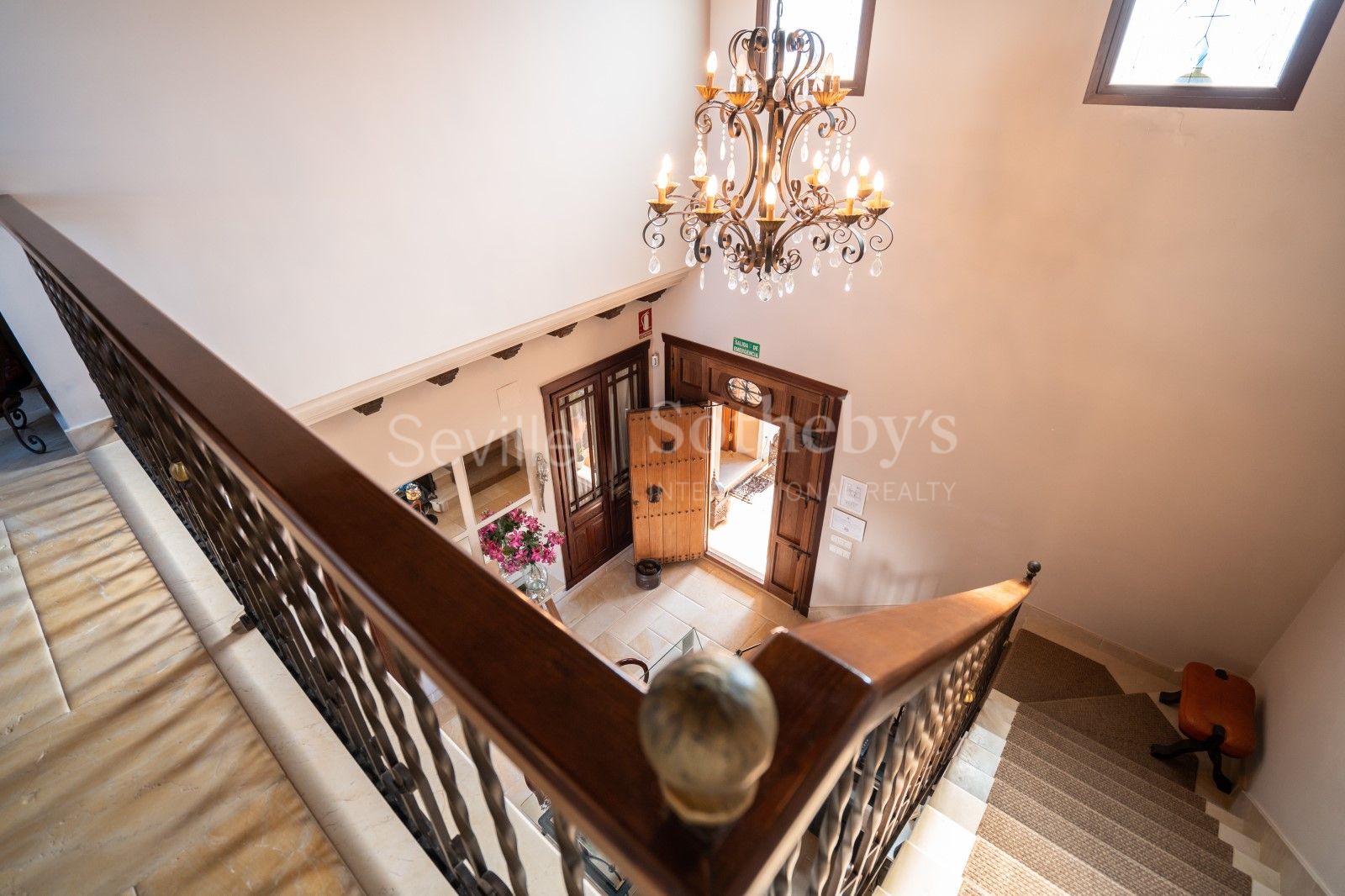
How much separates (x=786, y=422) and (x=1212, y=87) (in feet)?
11.0

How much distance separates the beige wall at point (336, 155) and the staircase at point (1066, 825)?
11.8 feet

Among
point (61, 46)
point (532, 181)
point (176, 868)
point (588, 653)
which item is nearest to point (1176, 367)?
point (532, 181)

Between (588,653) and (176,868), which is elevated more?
(588,653)

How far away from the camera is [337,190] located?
3238 mm

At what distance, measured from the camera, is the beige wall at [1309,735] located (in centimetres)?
267

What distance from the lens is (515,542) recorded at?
18.3 feet

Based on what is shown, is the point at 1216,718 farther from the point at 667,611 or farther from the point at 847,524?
the point at 667,611

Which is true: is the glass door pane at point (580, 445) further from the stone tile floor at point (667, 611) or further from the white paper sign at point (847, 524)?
the white paper sign at point (847, 524)

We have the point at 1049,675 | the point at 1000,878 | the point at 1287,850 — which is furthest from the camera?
the point at 1049,675

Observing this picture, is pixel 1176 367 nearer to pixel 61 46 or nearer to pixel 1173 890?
pixel 1173 890

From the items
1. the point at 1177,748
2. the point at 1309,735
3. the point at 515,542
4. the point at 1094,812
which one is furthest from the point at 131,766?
the point at 1177,748

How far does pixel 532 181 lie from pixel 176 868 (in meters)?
3.86

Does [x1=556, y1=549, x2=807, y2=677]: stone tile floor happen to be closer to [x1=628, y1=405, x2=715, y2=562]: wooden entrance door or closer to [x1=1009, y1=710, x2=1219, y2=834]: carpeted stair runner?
[x1=628, y1=405, x2=715, y2=562]: wooden entrance door

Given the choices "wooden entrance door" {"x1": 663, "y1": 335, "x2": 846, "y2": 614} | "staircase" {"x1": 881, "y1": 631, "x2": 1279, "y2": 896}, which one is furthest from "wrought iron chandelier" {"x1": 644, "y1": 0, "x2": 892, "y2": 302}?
"wooden entrance door" {"x1": 663, "y1": 335, "x2": 846, "y2": 614}
